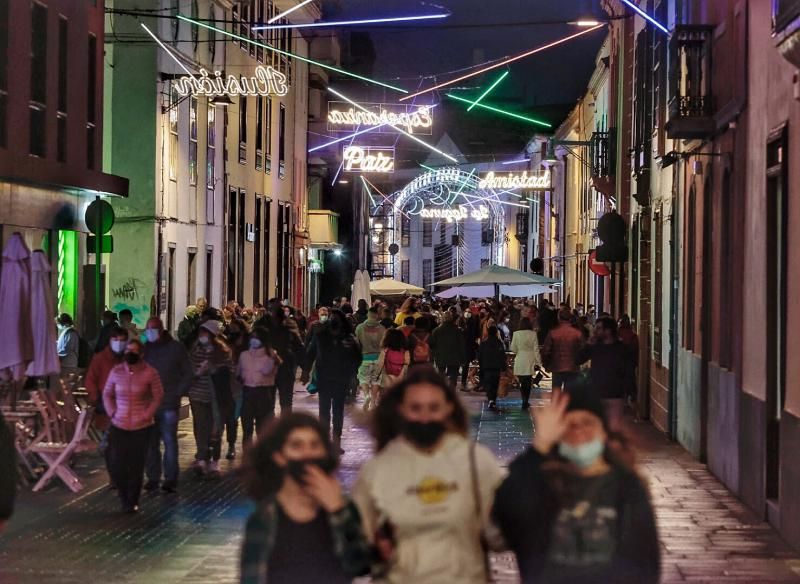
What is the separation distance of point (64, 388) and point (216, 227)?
2259 centimetres

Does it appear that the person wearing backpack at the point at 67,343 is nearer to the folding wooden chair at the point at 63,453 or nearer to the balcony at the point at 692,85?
the folding wooden chair at the point at 63,453

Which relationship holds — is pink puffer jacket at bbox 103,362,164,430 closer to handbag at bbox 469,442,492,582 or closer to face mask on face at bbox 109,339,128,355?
face mask on face at bbox 109,339,128,355

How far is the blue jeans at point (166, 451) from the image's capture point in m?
16.0

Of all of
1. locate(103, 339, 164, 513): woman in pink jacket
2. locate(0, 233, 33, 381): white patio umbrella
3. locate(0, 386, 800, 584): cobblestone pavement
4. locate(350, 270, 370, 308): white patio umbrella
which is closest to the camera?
locate(0, 386, 800, 584): cobblestone pavement

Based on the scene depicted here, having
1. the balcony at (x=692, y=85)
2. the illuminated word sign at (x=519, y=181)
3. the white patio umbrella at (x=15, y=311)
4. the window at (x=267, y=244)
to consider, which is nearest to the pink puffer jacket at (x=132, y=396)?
the white patio umbrella at (x=15, y=311)

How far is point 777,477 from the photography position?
14367mm

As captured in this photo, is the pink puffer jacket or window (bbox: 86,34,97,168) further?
window (bbox: 86,34,97,168)

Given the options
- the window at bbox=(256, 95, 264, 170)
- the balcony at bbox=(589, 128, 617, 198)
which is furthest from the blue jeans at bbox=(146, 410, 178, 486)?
the window at bbox=(256, 95, 264, 170)

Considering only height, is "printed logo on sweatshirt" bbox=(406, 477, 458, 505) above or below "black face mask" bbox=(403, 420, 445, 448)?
below

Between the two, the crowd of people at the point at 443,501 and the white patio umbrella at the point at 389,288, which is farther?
the white patio umbrella at the point at 389,288

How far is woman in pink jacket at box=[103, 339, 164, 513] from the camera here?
1455cm

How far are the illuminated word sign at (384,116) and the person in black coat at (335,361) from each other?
3109cm

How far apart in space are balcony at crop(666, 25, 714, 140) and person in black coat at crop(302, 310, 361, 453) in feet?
14.5

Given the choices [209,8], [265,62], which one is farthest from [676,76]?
[265,62]
